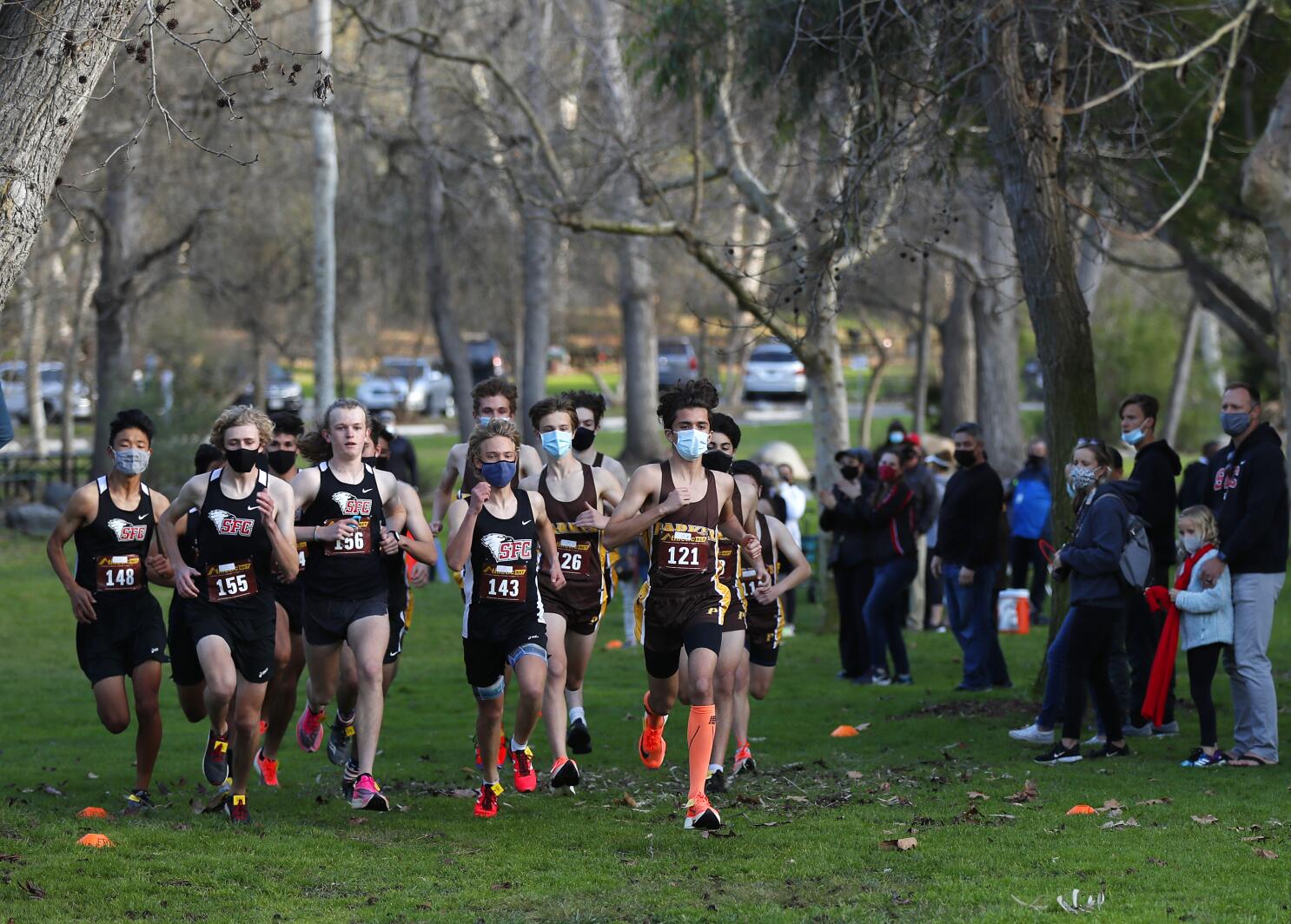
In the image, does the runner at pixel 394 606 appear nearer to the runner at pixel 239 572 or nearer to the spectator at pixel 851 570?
the runner at pixel 239 572

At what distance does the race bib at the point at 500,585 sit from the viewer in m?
8.43

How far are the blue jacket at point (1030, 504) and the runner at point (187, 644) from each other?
10.1 meters

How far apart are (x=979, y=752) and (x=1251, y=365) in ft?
101

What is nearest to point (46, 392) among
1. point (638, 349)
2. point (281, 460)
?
point (638, 349)

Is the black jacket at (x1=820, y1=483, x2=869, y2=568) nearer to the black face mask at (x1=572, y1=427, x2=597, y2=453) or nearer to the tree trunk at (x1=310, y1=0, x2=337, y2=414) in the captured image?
the black face mask at (x1=572, y1=427, x2=597, y2=453)

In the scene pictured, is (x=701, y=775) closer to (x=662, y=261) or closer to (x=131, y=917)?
(x=131, y=917)

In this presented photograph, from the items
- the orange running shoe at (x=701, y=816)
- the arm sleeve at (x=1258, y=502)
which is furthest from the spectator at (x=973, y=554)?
the orange running shoe at (x=701, y=816)

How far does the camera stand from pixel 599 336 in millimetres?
67125

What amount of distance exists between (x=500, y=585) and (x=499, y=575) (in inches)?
2.2

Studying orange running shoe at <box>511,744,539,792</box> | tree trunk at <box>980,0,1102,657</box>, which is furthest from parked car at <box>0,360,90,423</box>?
orange running shoe at <box>511,744,539,792</box>

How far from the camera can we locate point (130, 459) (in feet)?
28.3

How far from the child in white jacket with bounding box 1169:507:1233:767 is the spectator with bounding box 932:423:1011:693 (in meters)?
3.17

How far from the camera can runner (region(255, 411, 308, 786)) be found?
966cm

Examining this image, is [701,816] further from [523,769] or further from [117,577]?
[117,577]
